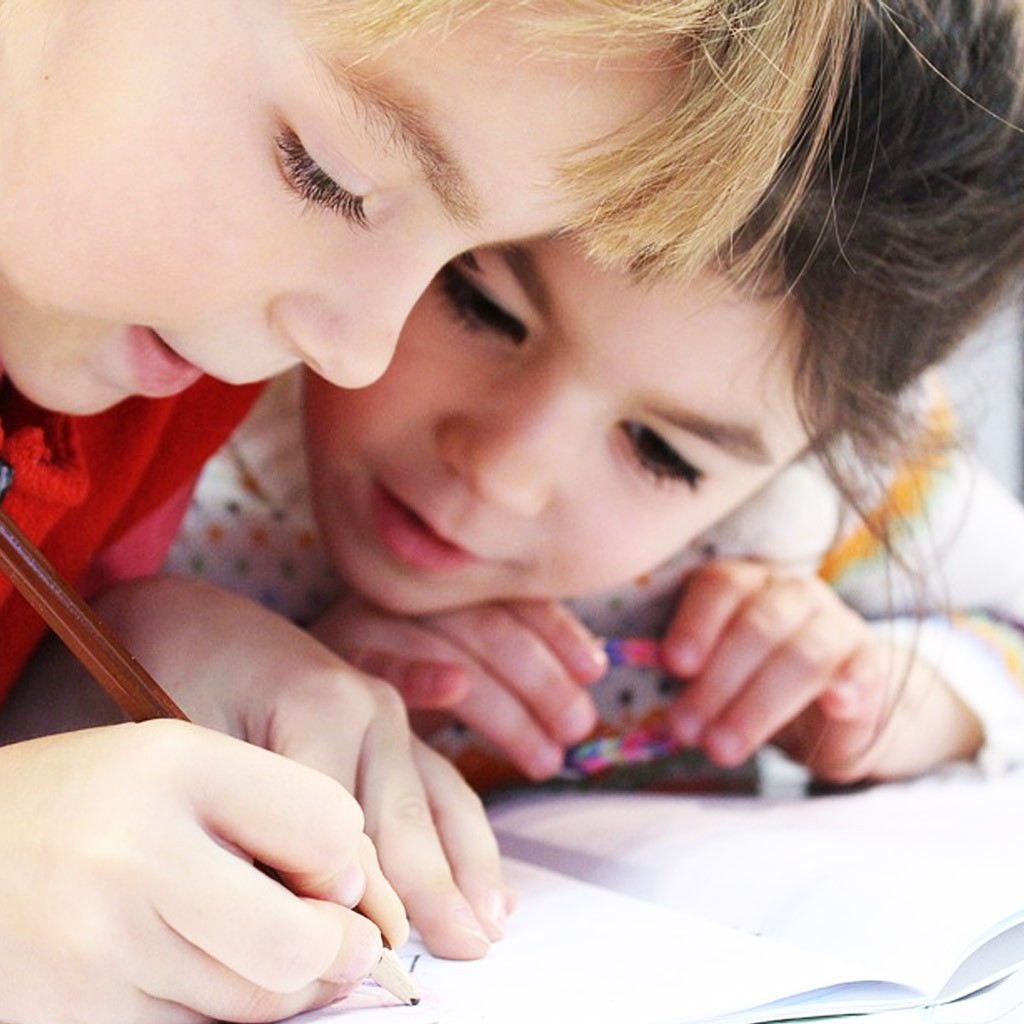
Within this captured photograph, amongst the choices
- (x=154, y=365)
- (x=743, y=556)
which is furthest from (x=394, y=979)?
(x=743, y=556)

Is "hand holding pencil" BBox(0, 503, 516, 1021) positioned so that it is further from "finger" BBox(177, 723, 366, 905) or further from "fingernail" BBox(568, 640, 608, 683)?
"fingernail" BBox(568, 640, 608, 683)

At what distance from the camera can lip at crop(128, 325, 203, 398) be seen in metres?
0.56

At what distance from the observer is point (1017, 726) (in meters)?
0.84

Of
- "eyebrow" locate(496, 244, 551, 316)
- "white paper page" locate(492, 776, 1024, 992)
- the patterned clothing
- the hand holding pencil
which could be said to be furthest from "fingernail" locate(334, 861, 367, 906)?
the patterned clothing

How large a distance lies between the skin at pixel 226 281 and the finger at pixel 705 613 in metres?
0.29

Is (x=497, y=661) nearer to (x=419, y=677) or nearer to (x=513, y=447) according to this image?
(x=419, y=677)

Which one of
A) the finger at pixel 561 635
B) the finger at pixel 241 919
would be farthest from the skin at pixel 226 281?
the finger at pixel 561 635

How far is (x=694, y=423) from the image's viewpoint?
68 cm

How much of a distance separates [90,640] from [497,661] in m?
0.36

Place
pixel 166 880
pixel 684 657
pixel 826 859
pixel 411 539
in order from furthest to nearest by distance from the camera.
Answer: pixel 684 657
pixel 411 539
pixel 826 859
pixel 166 880

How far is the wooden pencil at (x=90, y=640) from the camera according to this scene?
46 cm

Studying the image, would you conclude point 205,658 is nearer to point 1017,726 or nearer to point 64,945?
point 64,945

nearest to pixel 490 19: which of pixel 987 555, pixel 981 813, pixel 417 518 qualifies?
pixel 417 518

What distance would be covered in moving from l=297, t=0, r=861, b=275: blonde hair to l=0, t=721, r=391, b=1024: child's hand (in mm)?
202
